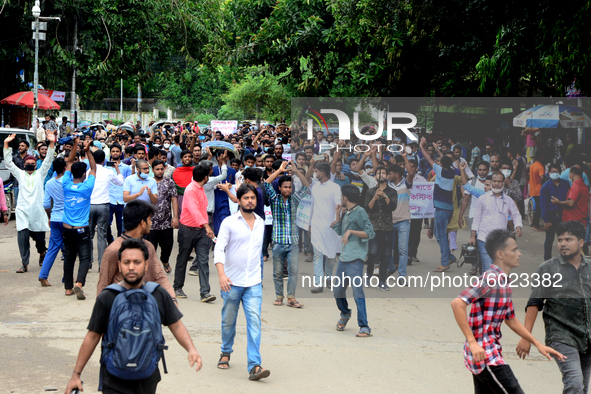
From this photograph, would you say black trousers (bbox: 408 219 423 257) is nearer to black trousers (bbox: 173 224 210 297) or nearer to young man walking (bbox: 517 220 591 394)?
black trousers (bbox: 173 224 210 297)

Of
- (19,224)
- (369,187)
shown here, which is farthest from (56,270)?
(369,187)

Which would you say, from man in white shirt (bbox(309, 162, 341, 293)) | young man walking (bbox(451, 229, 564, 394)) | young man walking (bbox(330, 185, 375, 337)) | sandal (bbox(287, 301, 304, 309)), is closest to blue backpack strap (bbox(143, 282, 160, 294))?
young man walking (bbox(451, 229, 564, 394))

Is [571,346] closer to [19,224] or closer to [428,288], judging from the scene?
[428,288]

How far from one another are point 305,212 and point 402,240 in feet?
5.48

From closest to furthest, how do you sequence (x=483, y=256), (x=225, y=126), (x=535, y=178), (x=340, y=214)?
(x=535, y=178)
(x=340, y=214)
(x=483, y=256)
(x=225, y=126)

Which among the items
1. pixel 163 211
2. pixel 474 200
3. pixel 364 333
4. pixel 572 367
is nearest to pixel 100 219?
pixel 163 211

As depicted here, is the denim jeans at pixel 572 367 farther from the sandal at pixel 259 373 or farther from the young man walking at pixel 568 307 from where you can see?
the sandal at pixel 259 373

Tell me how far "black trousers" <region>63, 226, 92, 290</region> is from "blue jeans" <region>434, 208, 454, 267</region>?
4.50m

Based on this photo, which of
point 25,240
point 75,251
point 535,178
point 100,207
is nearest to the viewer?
point 535,178

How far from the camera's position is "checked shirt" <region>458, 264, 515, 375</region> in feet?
13.5

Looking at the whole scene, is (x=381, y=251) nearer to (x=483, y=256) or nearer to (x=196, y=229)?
(x=483, y=256)

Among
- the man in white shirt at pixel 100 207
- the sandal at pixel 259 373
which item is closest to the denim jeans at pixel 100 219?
the man in white shirt at pixel 100 207

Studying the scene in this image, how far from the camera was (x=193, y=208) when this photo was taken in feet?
26.6

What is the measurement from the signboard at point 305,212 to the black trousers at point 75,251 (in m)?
2.75
